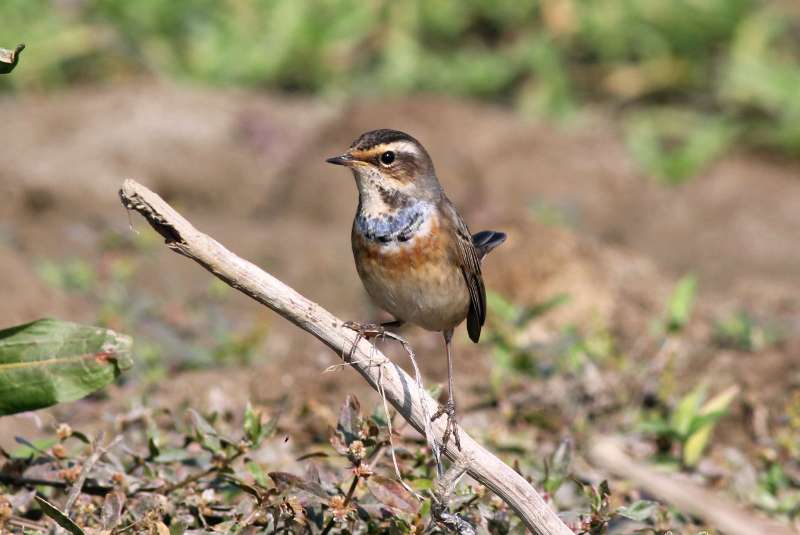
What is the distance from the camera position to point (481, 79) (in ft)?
38.7

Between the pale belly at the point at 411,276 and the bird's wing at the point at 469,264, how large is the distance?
0.26 feet

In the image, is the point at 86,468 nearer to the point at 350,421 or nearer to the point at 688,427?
the point at 350,421

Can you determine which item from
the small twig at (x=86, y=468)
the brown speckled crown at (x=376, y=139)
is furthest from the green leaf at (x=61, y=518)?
the brown speckled crown at (x=376, y=139)

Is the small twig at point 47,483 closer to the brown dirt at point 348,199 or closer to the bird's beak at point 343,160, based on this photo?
the bird's beak at point 343,160

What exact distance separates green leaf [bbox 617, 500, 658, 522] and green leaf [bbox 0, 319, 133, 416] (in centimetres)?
157

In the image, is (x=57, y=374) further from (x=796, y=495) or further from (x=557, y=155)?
(x=557, y=155)

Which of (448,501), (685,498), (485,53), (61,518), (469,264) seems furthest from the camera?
(485,53)

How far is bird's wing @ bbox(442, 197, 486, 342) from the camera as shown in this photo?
472 cm

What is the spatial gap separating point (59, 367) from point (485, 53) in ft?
29.5

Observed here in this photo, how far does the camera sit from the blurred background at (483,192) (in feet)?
18.7

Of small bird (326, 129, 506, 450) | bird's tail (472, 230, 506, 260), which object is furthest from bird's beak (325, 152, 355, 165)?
bird's tail (472, 230, 506, 260)

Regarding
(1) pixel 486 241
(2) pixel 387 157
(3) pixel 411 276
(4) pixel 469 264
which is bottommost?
(3) pixel 411 276

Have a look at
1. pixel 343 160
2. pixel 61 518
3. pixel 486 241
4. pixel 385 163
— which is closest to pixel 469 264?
pixel 486 241

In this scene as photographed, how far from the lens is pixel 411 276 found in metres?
4.50
